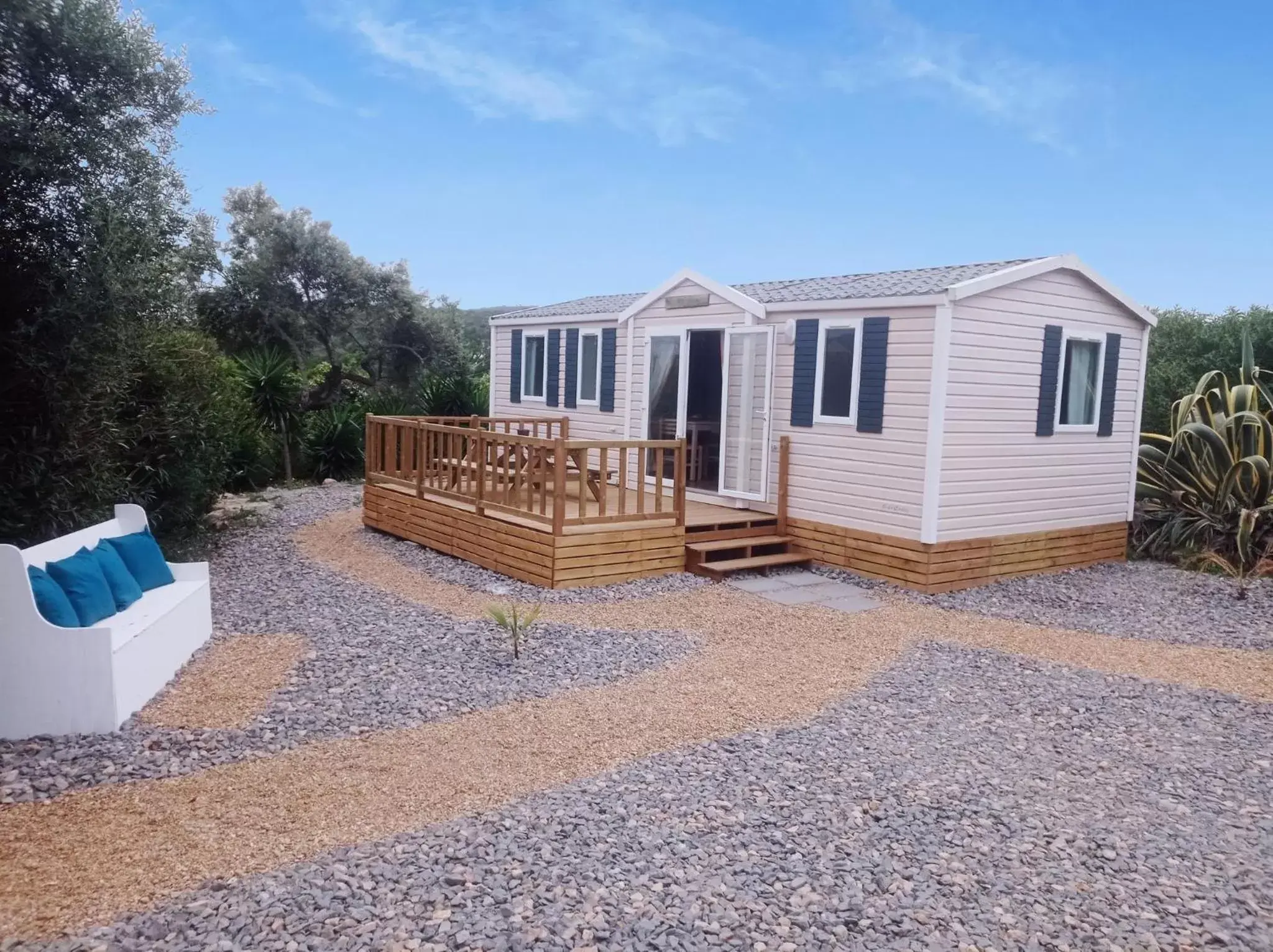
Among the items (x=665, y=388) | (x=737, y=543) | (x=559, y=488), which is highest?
(x=665, y=388)

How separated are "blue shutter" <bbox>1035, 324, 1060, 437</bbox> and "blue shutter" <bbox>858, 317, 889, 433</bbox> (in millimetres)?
1578

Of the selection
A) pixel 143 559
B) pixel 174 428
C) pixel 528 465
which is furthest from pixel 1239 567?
pixel 174 428

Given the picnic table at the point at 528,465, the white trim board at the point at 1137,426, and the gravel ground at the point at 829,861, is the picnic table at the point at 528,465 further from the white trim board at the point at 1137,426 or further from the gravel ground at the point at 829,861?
the white trim board at the point at 1137,426

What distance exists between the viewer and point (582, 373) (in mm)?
10859

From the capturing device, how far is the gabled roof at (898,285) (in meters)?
7.54

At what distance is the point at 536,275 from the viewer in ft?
98.9

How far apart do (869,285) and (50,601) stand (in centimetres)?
681

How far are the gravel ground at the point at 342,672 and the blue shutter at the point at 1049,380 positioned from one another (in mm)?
4324

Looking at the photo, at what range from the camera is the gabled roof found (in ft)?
24.7

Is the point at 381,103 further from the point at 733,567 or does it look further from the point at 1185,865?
the point at 1185,865

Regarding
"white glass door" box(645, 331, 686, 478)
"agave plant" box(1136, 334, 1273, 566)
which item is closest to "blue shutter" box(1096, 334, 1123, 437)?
"agave plant" box(1136, 334, 1273, 566)

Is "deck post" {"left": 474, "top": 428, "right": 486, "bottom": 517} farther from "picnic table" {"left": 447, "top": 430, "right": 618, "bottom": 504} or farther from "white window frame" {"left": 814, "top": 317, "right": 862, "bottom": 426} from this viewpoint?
"white window frame" {"left": 814, "top": 317, "right": 862, "bottom": 426}

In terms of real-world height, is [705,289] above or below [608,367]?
above

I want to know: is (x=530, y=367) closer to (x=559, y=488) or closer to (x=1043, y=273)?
(x=559, y=488)
